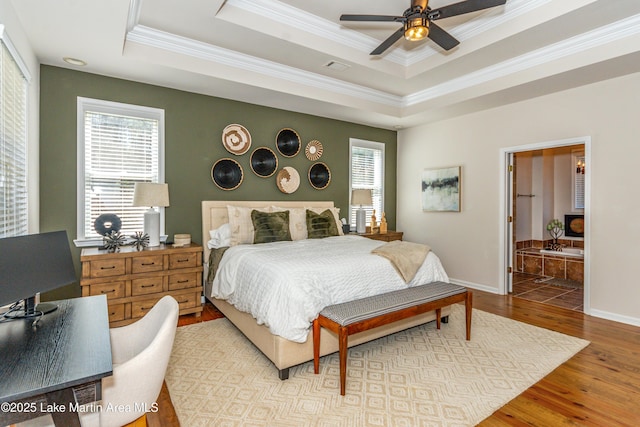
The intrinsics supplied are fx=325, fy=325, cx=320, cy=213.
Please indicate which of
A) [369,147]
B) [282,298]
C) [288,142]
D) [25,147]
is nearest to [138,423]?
[282,298]

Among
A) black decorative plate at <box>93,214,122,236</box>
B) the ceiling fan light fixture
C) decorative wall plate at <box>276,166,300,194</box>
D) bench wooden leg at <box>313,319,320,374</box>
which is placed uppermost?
the ceiling fan light fixture

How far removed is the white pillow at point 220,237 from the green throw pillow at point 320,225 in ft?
3.57

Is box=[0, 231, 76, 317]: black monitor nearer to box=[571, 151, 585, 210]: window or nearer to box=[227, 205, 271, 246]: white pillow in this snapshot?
box=[227, 205, 271, 246]: white pillow

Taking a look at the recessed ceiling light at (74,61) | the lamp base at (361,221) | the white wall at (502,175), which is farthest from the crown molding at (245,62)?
the lamp base at (361,221)

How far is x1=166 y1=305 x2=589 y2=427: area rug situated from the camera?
6.73 feet

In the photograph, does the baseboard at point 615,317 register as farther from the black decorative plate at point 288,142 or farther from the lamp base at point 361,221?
the black decorative plate at point 288,142

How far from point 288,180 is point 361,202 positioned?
1.31 meters

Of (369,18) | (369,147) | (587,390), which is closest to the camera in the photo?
(587,390)

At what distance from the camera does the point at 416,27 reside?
2641 mm

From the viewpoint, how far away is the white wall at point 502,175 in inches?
143

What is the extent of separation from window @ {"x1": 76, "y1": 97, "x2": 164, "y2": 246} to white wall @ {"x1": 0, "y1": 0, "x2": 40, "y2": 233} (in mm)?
385

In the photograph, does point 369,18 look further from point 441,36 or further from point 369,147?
point 369,147

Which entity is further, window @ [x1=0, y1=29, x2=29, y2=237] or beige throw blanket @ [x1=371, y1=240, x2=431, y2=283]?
beige throw blanket @ [x1=371, y1=240, x2=431, y2=283]

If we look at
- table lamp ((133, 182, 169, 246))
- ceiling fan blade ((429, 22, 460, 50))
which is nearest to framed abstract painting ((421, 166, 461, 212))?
ceiling fan blade ((429, 22, 460, 50))
